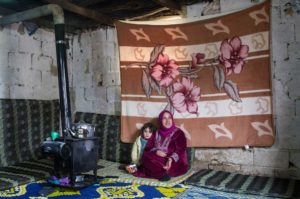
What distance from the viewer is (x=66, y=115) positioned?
10.6 feet

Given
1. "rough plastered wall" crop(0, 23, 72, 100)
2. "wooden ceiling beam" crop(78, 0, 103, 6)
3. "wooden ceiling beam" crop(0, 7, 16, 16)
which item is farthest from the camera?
"rough plastered wall" crop(0, 23, 72, 100)

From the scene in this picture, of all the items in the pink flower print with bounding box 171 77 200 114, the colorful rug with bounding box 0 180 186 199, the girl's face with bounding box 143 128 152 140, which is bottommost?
the colorful rug with bounding box 0 180 186 199

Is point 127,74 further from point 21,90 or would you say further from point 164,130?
point 21,90

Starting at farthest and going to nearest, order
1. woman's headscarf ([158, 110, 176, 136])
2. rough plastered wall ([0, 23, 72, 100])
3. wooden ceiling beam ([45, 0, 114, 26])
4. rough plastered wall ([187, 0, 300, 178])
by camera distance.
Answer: rough plastered wall ([0, 23, 72, 100]), woman's headscarf ([158, 110, 176, 136]), wooden ceiling beam ([45, 0, 114, 26]), rough plastered wall ([187, 0, 300, 178])

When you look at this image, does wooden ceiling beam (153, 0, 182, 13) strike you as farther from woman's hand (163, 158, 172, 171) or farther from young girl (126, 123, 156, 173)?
woman's hand (163, 158, 172, 171)

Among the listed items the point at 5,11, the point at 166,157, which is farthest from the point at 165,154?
the point at 5,11

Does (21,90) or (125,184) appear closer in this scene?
(125,184)

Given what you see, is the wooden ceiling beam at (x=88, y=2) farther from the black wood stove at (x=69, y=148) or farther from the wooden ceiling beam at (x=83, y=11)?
the black wood stove at (x=69, y=148)

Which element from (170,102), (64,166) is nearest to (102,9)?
(170,102)

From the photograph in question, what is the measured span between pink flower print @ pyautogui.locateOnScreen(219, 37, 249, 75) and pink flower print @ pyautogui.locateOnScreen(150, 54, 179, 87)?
62 centimetres

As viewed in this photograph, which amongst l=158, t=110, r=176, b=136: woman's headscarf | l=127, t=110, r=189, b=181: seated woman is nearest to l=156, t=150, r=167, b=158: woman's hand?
l=127, t=110, r=189, b=181: seated woman

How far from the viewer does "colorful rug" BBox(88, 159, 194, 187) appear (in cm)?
327

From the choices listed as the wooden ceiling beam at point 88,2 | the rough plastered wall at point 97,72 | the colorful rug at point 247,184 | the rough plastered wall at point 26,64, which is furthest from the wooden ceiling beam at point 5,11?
the colorful rug at point 247,184

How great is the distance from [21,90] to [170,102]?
207cm
